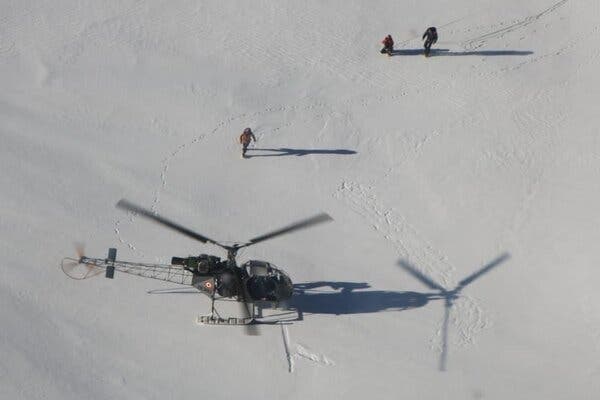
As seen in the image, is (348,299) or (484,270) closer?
(348,299)

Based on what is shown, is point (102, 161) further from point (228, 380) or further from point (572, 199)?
point (572, 199)

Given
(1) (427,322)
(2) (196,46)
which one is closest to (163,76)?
(2) (196,46)

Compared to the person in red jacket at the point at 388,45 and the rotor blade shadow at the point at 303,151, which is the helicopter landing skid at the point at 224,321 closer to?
the rotor blade shadow at the point at 303,151

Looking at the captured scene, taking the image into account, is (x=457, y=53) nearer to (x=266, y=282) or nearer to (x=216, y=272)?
(x=266, y=282)

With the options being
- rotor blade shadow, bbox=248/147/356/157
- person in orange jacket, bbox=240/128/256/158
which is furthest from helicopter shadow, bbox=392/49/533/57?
person in orange jacket, bbox=240/128/256/158

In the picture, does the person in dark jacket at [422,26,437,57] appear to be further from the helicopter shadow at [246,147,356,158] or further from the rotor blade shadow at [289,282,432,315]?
the rotor blade shadow at [289,282,432,315]

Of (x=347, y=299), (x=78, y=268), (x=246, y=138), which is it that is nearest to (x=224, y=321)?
(x=347, y=299)

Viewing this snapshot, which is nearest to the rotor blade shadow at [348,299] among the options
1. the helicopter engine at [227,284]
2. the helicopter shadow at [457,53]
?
the helicopter engine at [227,284]
